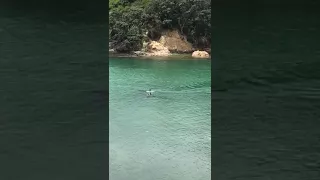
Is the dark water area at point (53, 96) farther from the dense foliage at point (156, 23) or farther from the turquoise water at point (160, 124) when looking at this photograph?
the dense foliage at point (156, 23)

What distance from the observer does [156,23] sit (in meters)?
18.3

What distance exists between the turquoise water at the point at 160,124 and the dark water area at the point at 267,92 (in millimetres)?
4237

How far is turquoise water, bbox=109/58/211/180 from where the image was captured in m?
7.00

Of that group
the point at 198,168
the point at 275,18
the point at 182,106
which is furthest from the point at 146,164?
the point at 275,18

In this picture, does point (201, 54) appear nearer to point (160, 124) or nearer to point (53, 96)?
point (160, 124)

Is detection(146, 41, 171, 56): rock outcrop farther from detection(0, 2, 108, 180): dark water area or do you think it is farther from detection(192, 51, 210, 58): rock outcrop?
detection(0, 2, 108, 180): dark water area

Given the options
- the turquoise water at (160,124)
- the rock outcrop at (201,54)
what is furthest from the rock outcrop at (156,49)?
the turquoise water at (160,124)

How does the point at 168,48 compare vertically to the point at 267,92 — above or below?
above

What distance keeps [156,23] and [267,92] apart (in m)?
16.0

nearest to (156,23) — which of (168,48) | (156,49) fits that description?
(156,49)

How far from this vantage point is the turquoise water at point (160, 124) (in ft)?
23.0

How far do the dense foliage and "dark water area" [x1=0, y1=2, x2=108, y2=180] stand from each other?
15469mm

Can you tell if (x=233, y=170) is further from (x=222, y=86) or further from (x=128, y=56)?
(x=128, y=56)

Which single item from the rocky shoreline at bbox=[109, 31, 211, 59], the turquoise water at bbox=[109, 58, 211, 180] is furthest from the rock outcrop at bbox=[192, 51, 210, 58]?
the turquoise water at bbox=[109, 58, 211, 180]
